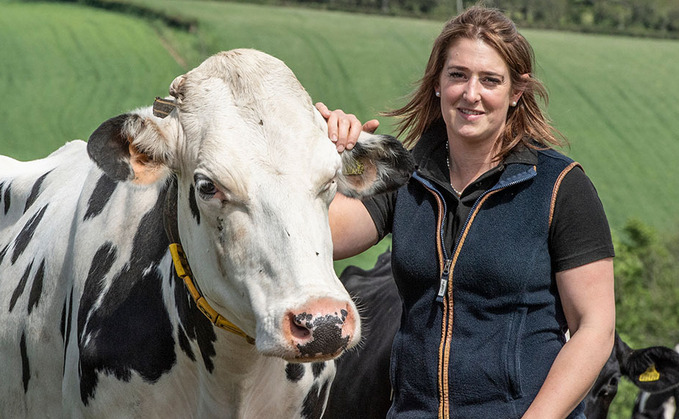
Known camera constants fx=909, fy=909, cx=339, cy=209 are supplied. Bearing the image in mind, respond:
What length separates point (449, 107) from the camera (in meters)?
3.23

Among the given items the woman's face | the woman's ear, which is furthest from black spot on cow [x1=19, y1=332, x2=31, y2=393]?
the woman's ear

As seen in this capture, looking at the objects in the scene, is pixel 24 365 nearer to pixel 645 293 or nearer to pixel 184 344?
pixel 184 344

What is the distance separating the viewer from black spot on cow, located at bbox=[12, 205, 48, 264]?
453cm

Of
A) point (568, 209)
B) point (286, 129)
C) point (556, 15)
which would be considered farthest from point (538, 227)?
point (556, 15)

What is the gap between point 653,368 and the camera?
625 cm

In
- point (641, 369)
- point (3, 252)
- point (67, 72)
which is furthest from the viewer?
point (67, 72)

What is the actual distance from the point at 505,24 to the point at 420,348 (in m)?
1.16

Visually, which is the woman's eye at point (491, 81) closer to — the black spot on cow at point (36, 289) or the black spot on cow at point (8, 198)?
the black spot on cow at point (36, 289)

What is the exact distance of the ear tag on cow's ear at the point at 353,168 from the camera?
11.3 feet

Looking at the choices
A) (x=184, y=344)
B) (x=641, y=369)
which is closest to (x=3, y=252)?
(x=184, y=344)

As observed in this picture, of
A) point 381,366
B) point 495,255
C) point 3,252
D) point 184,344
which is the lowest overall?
point 381,366

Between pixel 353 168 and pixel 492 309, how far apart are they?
2.56 feet

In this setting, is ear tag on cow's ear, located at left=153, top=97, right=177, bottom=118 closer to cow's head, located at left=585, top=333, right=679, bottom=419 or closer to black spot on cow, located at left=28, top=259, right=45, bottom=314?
black spot on cow, located at left=28, top=259, right=45, bottom=314

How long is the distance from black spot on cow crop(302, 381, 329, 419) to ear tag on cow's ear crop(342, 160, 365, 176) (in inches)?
34.2
